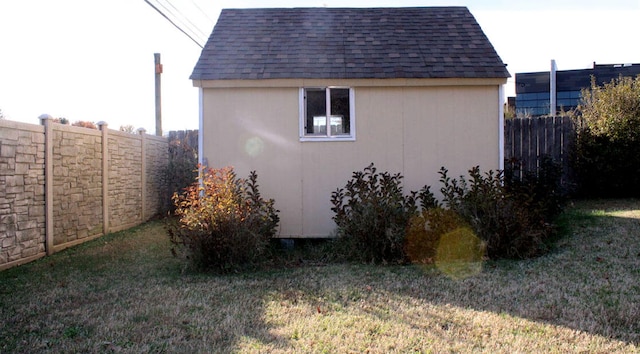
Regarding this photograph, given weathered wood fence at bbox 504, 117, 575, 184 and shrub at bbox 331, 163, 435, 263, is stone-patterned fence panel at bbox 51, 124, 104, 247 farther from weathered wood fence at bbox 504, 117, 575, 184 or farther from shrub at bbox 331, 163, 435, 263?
weathered wood fence at bbox 504, 117, 575, 184

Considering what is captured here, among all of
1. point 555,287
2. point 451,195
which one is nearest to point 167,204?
point 451,195

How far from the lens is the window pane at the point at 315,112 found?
8.48 m

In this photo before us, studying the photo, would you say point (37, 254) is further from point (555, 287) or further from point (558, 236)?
point (558, 236)

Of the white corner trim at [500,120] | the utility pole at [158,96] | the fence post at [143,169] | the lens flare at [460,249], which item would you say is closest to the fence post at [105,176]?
the fence post at [143,169]

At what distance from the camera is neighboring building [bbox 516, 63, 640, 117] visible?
2609 centimetres

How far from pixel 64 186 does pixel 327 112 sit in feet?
15.0

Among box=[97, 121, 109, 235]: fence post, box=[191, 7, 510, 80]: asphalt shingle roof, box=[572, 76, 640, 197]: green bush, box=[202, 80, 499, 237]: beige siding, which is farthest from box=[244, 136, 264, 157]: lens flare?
box=[572, 76, 640, 197]: green bush

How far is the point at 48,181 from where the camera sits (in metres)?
7.67

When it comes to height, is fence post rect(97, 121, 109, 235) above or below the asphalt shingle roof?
below

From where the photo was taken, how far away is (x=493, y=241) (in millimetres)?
7117

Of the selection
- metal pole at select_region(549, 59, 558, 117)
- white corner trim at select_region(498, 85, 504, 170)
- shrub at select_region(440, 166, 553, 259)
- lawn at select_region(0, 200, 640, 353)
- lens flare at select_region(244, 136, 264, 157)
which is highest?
metal pole at select_region(549, 59, 558, 117)

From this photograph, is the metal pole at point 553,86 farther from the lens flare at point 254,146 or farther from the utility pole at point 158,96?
the lens flare at point 254,146

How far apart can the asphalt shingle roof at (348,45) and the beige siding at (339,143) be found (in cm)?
30

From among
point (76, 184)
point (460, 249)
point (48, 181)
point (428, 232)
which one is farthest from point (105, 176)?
point (460, 249)
